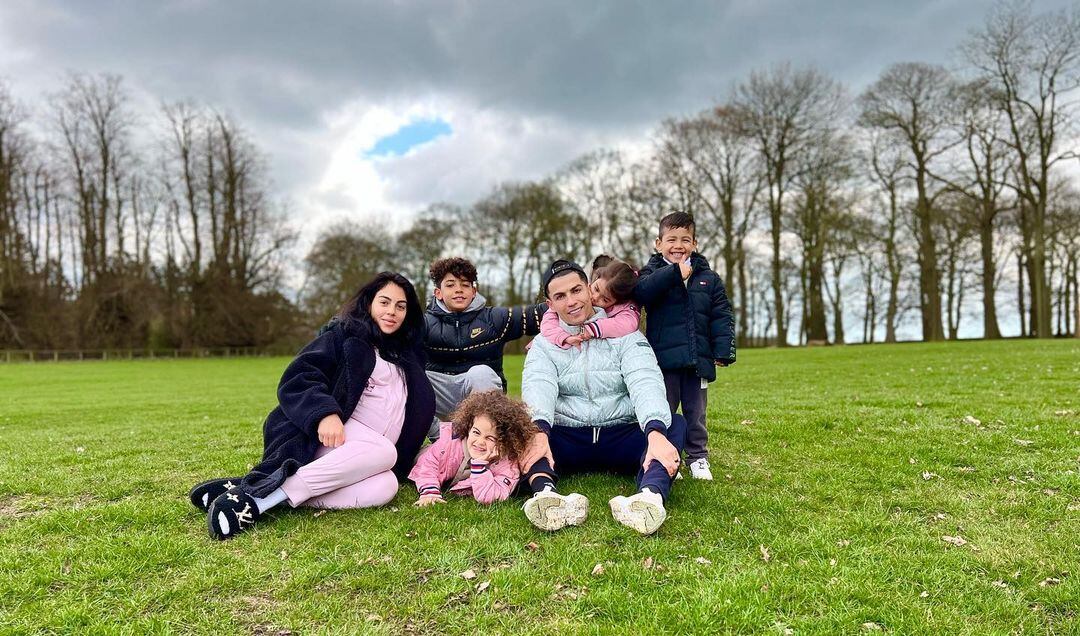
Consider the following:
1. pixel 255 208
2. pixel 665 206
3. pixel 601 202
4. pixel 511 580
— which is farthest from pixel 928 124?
pixel 255 208

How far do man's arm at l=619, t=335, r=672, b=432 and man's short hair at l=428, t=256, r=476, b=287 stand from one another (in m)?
1.56

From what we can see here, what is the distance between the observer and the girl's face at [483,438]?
13.6 ft

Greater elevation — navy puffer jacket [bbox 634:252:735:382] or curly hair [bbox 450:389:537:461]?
navy puffer jacket [bbox 634:252:735:382]

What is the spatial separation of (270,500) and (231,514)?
232mm

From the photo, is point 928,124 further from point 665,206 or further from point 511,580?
point 511,580

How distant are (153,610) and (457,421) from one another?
80.8 inches

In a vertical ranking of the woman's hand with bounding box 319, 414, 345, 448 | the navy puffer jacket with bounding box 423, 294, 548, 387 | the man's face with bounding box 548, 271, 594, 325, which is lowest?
the woman's hand with bounding box 319, 414, 345, 448

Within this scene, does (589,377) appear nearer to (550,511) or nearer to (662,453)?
(662,453)

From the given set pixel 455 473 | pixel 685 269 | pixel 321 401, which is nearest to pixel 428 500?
pixel 455 473

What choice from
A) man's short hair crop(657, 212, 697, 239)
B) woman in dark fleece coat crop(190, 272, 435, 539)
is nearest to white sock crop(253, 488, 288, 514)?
woman in dark fleece coat crop(190, 272, 435, 539)

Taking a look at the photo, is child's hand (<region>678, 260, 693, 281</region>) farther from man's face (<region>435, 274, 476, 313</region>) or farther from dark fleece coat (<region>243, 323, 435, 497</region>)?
dark fleece coat (<region>243, 323, 435, 497</region>)

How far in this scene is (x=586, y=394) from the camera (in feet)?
14.8

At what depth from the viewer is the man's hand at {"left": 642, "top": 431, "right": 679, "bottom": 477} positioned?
382 cm

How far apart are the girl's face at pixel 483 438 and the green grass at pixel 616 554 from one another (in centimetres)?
38
